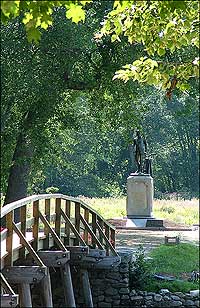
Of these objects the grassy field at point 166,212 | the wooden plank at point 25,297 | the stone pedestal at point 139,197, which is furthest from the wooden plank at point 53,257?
the grassy field at point 166,212

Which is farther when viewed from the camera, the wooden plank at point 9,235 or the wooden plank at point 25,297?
the wooden plank at point 25,297

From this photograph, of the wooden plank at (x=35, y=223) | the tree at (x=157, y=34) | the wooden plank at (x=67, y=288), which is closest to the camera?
the tree at (x=157, y=34)

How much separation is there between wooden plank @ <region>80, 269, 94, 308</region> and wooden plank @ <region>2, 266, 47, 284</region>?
406 cm

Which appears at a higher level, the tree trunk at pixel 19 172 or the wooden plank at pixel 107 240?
the tree trunk at pixel 19 172

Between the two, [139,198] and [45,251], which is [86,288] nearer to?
[45,251]

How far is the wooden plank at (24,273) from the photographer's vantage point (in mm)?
9870

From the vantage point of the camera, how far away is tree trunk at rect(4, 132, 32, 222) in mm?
22578

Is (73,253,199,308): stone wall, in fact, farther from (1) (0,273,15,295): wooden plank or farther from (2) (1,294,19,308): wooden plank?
(2) (1,294,19,308): wooden plank

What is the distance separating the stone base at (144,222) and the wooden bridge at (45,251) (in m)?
11.7

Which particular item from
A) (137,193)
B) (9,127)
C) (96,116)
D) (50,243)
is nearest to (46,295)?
(50,243)

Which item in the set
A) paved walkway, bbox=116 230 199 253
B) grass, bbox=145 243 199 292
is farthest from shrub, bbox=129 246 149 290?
paved walkway, bbox=116 230 199 253

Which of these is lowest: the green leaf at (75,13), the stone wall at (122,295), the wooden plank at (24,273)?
the stone wall at (122,295)

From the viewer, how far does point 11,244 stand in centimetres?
970

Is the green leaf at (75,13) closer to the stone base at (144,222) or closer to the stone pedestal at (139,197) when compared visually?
the stone base at (144,222)
